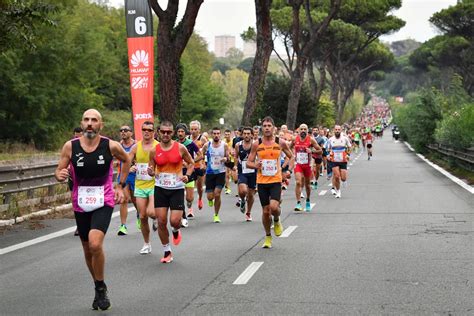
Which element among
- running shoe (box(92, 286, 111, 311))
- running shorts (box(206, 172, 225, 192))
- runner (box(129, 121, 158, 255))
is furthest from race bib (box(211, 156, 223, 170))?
running shoe (box(92, 286, 111, 311))

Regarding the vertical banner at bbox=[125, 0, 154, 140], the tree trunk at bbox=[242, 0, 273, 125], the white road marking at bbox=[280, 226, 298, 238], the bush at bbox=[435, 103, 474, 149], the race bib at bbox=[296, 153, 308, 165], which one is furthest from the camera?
the tree trunk at bbox=[242, 0, 273, 125]

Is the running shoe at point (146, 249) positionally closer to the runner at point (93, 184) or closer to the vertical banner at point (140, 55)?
the runner at point (93, 184)

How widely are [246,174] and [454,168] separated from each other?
65.2 ft

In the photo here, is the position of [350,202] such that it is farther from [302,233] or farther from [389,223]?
[302,233]

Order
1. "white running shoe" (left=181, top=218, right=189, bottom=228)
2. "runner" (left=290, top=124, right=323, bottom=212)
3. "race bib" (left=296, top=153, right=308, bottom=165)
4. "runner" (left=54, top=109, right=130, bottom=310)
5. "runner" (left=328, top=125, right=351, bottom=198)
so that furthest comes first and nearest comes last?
"runner" (left=328, top=125, right=351, bottom=198), "race bib" (left=296, top=153, right=308, bottom=165), "runner" (left=290, top=124, right=323, bottom=212), "white running shoe" (left=181, top=218, right=189, bottom=228), "runner" (left=54, top=109, right=130, bottom=310)

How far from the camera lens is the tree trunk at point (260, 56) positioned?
33.1m

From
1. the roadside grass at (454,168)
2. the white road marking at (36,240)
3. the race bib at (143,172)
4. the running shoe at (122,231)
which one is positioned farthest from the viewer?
the roadside grass at (454,168)

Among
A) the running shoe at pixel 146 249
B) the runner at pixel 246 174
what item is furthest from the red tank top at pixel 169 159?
the runner at pixel 246 174

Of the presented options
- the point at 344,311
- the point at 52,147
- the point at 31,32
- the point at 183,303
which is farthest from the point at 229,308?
the point at 52,147

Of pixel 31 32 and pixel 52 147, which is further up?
pixel 31 32

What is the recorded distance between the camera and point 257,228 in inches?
548

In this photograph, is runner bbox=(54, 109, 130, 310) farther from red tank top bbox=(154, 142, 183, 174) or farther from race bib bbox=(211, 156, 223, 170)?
race bib bbox=(211, 156, 223, 170)

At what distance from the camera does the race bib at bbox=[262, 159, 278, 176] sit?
11719 mm

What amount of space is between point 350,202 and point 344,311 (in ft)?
39.3
